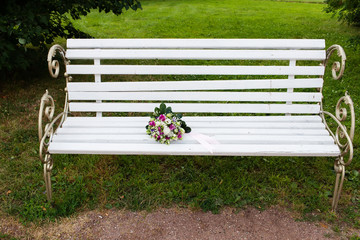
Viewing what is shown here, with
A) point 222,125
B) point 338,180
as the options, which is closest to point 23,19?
point 222,125

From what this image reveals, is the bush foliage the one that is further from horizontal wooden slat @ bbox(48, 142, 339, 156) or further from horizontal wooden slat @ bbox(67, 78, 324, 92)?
horizontal wooden slat @ bbox(48, 142, 339, 156)

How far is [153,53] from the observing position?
3293mm

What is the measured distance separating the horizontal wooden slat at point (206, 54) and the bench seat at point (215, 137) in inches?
22.7

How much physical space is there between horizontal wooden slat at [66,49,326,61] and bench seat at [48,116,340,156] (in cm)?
58

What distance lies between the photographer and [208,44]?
10.7 ft

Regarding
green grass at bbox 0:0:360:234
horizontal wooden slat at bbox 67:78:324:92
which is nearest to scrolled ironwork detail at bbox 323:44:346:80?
horizontal wooden slat at bbox 67:78:324:92

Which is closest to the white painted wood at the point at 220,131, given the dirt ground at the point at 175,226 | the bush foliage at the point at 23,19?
the dirt ground at the point at 175,226

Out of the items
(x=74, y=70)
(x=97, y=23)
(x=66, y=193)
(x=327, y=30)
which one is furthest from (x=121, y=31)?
(x=66, y=193)

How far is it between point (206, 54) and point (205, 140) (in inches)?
35.0

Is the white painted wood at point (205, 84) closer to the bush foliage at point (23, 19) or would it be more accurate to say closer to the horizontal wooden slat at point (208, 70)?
the horizontal wooden slat at point (208, 70)

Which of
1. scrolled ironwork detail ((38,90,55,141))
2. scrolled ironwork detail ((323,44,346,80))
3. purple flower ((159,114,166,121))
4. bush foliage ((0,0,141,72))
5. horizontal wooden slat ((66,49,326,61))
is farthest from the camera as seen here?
bush foliage ((0,0,141,72))

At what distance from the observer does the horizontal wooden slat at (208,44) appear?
128 inches

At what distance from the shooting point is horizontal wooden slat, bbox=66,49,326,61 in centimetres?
324

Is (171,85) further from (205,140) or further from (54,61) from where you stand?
(54,61)
